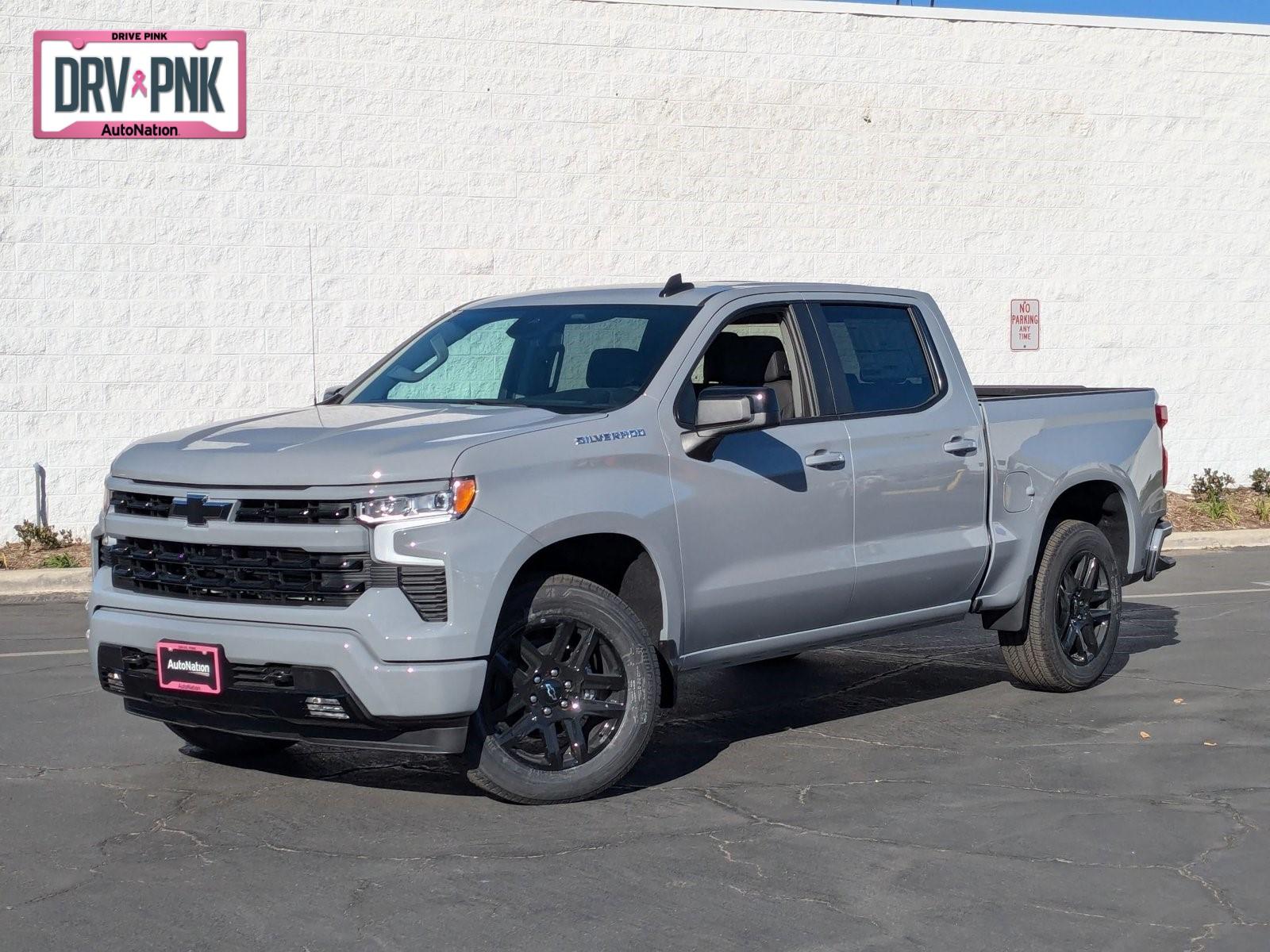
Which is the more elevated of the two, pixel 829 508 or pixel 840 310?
pixel 840 310

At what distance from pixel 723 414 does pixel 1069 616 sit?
305cm

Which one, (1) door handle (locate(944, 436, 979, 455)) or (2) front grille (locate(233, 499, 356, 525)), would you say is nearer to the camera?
(2) front grille (locate(233, 499, 356, 525))

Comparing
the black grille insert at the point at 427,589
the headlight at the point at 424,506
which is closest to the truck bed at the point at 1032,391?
the headlight at the point at 424,506

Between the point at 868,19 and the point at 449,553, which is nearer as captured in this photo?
the point at 449,553

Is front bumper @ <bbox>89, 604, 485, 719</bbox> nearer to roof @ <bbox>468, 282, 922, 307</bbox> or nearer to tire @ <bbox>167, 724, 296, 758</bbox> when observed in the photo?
tire @ <bbox>167, 724, 296, 758</bbox>

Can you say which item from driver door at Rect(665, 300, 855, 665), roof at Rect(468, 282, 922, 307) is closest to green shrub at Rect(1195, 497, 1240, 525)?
roof at Rect(468, 282, 922, 307)

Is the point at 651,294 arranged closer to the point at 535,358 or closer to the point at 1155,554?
the point at 535,358

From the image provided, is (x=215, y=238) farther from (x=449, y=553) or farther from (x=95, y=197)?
(x=449, y=553)

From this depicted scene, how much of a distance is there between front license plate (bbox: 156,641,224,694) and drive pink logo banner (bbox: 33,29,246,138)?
10.5m

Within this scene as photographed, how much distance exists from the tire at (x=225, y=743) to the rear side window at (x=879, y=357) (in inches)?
122

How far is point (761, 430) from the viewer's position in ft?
23.2

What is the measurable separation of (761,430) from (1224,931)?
9.77ft

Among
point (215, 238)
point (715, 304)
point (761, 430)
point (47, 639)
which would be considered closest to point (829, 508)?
point (761, 430)

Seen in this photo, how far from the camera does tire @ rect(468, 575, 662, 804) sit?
610 centimetres
